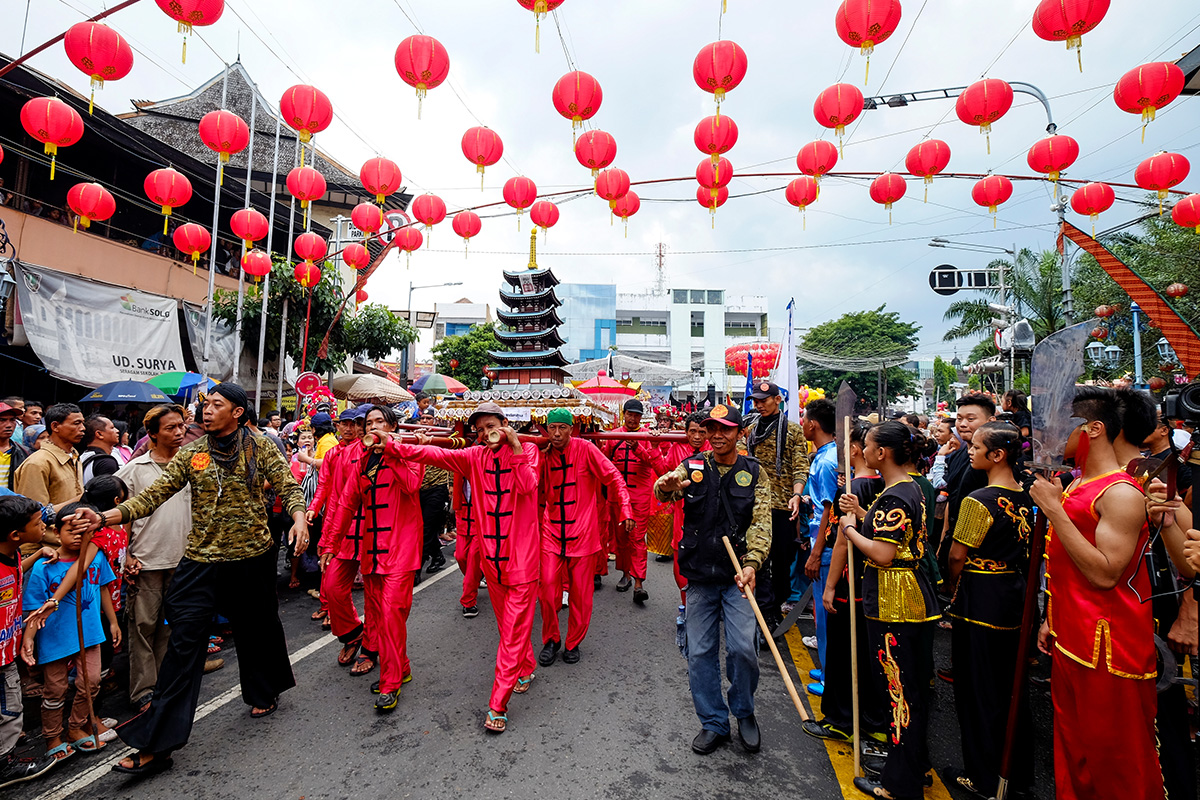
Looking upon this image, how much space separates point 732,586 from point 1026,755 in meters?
1.57

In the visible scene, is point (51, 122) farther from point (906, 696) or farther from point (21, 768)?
point (906, 696)

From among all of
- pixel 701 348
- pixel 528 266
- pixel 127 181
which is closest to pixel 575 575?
pixel 127 181

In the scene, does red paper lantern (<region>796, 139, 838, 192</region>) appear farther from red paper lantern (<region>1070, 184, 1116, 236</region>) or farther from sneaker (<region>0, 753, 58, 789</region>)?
sneaker (<region>0, 753, 58, 789</region>)

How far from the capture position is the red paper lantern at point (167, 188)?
9.17 m

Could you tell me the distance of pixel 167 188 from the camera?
30.3 ft

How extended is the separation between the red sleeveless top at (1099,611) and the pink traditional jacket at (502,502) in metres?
2.89

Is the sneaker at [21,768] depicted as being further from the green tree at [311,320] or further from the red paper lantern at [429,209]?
the green tree at [311,320]

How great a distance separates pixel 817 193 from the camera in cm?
938

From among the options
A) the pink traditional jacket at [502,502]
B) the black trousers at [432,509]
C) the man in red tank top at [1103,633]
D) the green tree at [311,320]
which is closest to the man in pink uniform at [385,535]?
the pink traditional jacket at [502,502]

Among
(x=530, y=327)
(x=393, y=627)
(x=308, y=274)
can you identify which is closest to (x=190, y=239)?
(x=308, y=274)

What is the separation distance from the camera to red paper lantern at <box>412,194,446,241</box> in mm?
10648

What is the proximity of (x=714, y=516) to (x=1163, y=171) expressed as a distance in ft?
28.9

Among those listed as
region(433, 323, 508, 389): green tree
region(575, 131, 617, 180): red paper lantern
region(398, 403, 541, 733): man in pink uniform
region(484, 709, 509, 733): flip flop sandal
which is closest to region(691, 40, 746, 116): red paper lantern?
region(575, 131, 617, 180): red paper lantern

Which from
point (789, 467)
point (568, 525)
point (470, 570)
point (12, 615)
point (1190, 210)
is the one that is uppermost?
point (1190, 210)
